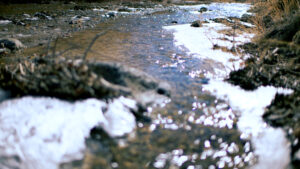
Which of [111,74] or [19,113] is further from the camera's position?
[111,74]

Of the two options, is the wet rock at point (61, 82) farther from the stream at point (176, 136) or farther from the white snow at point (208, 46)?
the white snow at point (208, 46)

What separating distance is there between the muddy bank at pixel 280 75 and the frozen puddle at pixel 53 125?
150 cm

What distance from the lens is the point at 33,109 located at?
217 centimetres

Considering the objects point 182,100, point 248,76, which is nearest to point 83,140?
point 182,100

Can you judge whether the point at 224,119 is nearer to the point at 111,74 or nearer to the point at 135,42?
the point at 111,74

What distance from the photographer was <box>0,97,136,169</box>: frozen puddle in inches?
66.1

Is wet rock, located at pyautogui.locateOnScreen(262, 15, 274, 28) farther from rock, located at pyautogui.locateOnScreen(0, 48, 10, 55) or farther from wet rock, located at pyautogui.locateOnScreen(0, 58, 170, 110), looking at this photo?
rock, located at pyautogui.locateOnScreen(0, 48, 10, 55)

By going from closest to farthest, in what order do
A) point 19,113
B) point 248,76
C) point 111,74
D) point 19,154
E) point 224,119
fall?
point 19,154
point 19,113
point 224,119
point 111,74
point 248,76

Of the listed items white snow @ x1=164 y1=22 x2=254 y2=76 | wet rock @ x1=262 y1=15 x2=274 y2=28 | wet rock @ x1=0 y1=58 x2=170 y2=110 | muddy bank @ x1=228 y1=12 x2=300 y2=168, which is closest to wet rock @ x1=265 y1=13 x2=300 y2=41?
muddy bank @ x1=228 y1=12 x2=300 y2=168

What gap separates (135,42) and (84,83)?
4041mm

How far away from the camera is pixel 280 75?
3.29m

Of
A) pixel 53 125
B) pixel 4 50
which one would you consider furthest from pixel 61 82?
pixel 4 50

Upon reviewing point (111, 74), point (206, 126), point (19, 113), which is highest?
point (111, 74)

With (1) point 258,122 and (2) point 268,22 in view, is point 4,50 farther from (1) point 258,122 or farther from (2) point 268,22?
(2) point 268,22
